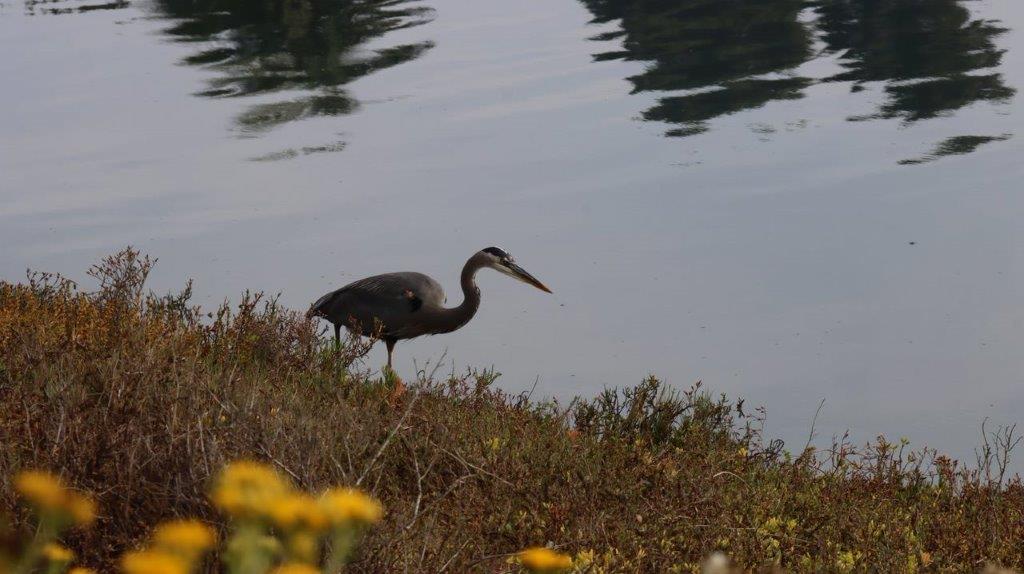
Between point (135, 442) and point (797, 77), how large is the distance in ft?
52.8

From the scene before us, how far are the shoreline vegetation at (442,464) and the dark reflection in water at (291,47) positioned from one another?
368 inches

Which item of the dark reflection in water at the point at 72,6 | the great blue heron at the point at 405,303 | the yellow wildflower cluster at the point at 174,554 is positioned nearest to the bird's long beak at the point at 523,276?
the great blue heron at the point at 405,303

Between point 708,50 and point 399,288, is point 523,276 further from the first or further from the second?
point 708,50

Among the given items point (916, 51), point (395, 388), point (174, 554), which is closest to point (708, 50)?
point (916, 51)

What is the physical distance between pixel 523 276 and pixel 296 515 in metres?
7.61

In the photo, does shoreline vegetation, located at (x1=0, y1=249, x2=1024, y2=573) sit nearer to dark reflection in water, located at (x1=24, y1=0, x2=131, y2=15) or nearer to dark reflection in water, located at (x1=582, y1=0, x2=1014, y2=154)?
dark reflection in water, located at (x1=582, y1=0, x2=1014, y2=154)

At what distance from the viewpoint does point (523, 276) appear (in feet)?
31.1

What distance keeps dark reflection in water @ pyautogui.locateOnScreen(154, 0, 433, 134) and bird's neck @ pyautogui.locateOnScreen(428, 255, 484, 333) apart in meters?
6.60

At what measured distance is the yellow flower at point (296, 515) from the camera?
6.06 ft

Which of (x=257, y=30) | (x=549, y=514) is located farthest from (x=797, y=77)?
(x=549, y=514)

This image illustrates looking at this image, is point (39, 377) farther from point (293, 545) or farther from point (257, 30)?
point (257, 30)

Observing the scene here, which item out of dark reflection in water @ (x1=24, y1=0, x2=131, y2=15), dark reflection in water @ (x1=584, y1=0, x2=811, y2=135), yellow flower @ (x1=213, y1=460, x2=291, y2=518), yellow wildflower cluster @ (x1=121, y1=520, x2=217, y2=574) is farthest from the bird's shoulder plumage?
dark reflection in water @ (x1=24, y1=0, x2=131, y2=15)

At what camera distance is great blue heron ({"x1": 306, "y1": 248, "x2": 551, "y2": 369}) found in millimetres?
9000

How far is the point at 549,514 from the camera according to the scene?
16.5ft
